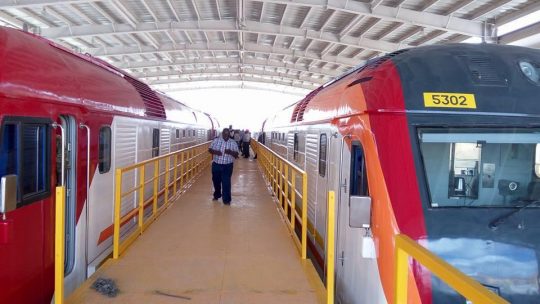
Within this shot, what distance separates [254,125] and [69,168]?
42134mm

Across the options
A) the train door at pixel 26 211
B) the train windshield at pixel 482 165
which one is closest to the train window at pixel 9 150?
the train door at pixel 26 211

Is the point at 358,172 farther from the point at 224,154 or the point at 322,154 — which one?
the point at 224,154

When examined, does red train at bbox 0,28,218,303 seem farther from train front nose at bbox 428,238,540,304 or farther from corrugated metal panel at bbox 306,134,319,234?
train front nose at bbox 428,238,540,304

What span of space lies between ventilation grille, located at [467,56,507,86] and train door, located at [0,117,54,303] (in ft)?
11.5

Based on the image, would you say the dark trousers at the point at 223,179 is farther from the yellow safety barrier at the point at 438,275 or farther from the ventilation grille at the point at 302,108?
the yellow safety barrier at the point at 438,275

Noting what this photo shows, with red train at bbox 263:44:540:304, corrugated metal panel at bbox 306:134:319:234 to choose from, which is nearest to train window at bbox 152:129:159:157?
corrugated metal panel at bbox 306:134:319:234

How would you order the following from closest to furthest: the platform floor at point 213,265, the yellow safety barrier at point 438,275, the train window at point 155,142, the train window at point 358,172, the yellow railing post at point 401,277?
the yellow safety barrier at point 438,275 < the yellow railing post at point 401,277 < the train window at point 358,172 < the platform floor at point 213,265 < the train window at point 155,142

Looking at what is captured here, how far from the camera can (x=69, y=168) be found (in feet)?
15.0

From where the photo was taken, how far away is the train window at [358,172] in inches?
156

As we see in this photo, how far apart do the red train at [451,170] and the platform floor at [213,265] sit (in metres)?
1.04

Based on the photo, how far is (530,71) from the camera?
3.85m

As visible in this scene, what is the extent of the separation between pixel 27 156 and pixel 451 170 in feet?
11.0

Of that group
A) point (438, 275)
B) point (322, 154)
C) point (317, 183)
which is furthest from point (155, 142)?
point (438, 275)

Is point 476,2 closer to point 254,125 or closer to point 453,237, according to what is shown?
point 453,237
